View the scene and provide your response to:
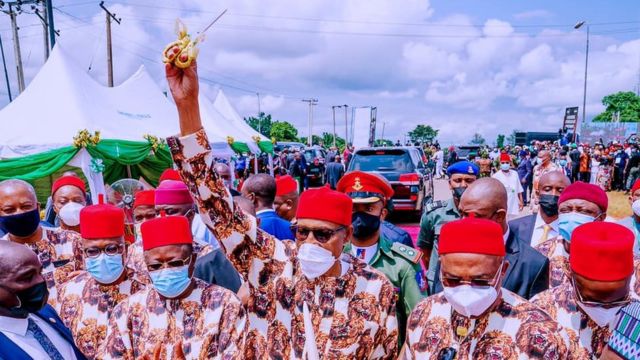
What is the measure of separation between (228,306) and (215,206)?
70cm

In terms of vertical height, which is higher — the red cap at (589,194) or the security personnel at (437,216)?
the red cap at (589,194)

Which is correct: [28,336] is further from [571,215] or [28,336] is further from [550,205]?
[550,205]

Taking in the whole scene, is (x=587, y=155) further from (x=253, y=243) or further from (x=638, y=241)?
(x=253, y=243)

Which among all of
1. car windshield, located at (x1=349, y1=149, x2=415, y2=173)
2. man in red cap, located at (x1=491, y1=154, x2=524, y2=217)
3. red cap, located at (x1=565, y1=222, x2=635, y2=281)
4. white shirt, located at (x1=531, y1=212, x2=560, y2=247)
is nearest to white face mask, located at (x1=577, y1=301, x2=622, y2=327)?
red cap, located at (x1=565, y1=222, x2=635, y2=281)

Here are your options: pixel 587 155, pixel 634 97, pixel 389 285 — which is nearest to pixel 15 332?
pixel 389 285

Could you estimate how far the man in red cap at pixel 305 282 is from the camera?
2178mm

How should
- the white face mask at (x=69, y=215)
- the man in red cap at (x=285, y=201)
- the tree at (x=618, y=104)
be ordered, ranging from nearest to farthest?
the white face mask at (x=69, y=215)
the man in red cap at (x=285, y=201)
the tree at (x=618, y=104)

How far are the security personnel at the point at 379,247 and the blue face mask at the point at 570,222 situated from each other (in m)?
1.04

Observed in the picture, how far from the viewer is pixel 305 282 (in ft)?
7.89

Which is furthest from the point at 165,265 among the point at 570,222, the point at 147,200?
the point at 570,222

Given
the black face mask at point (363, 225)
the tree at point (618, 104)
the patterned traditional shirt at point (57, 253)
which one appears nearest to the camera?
the black face mask at point (363, 225)

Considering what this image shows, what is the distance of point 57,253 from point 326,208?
266 cm

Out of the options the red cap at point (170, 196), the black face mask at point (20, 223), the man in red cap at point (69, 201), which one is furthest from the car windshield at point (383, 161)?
the black face mask at point (20, 223)

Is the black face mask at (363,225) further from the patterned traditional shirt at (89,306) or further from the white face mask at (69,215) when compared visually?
the white face mask at (69,215)
